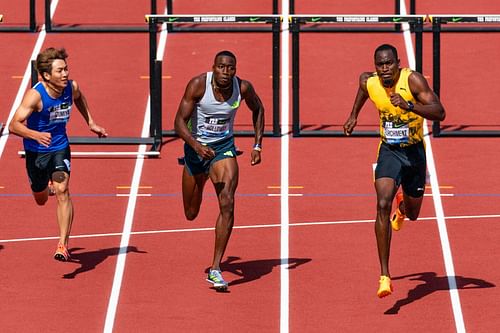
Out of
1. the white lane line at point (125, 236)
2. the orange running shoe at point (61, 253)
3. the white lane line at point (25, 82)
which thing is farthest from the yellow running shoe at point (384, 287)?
the white lane line at point (25, 82)

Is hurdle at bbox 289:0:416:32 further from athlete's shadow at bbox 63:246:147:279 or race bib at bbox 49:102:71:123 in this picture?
race bib at bbox 49:102:71:123

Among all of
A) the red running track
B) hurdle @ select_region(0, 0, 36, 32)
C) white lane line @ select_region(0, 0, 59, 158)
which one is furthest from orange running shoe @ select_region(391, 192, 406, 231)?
hurdle @ select_region(0, 0, 36, 32)

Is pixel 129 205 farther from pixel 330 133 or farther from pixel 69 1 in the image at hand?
pixel 69 1

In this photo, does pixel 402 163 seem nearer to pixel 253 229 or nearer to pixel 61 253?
pixel 253 229

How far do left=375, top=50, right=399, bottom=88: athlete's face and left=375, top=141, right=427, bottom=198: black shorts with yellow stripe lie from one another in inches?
28.2

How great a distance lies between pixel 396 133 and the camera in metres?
16.7

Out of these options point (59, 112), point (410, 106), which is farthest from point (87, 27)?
point (410, 106)

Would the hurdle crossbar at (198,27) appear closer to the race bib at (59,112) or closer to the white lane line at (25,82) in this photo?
the white lane line at (25,82)

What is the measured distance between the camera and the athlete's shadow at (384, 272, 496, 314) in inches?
666

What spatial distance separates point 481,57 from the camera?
2617cm

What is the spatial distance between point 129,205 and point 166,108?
429cm

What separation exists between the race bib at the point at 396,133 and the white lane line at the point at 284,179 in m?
1.75

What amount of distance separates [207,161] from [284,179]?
416 centimetres

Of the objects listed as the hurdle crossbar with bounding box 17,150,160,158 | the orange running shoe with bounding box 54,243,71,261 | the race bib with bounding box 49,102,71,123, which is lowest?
the orange running shoe with bounding box 54,243,71,261
